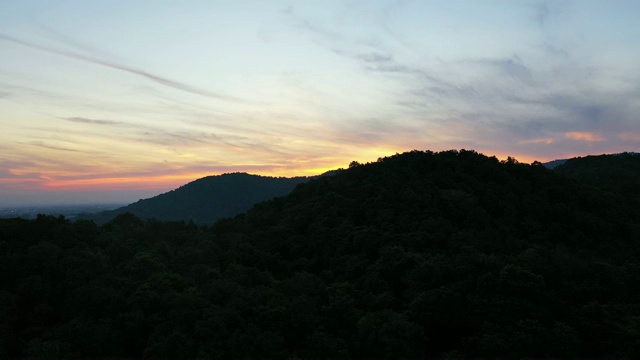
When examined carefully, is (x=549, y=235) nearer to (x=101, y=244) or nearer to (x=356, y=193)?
(x=356, y=193)

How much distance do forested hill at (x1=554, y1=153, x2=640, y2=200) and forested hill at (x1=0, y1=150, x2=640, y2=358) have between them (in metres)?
18.1

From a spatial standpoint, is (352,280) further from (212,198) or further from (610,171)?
(212,198)

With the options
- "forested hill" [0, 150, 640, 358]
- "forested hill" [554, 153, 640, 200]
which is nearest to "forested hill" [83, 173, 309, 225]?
"forested hill" [554, 153, 640, 200]

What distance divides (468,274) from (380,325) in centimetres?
829

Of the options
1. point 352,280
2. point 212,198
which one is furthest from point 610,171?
point 212,198

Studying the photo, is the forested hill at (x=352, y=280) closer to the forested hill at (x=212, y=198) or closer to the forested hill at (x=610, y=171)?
the forested hill at (x=610, y=171)

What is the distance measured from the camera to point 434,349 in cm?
2483

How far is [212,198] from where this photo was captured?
144 metres

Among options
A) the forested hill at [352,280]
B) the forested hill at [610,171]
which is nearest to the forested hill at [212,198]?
the forested hill at [610,171]

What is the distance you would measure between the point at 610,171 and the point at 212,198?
111661 millimetres

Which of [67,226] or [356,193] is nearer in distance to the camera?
[67,226]

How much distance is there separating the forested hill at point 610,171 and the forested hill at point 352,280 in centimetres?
1813

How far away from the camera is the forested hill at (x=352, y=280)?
23359 millimetres

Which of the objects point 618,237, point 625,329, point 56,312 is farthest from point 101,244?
point 618,237
